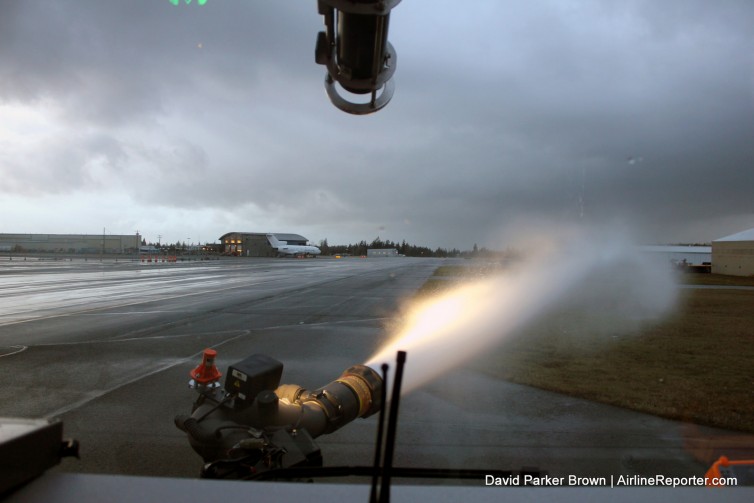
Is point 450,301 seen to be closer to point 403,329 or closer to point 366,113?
point 403,329

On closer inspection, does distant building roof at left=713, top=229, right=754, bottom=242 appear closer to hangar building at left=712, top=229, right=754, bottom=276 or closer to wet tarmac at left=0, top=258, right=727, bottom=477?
hangar building at left=712, top=229, right=754, bottom=276

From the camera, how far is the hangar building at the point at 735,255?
39219 millimetres

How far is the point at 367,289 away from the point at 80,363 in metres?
15.3

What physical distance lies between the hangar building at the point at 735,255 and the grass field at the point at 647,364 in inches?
1308

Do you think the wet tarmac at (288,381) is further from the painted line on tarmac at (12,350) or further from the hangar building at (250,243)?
the hangar building at (250,243)

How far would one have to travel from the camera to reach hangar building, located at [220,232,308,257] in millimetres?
107812

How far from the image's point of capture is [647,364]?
25.2 ft

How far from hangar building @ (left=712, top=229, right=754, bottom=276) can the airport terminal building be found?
11284 centimetres

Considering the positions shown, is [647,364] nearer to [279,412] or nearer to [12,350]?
[279,412]

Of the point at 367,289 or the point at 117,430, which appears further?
the point at 367,289

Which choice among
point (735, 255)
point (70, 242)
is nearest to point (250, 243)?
point (70, 242)

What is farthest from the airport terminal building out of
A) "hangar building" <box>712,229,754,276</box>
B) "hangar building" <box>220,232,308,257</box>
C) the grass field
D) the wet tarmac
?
the grass field

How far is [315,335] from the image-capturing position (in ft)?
32.7

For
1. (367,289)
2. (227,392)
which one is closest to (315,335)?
(227,392)
